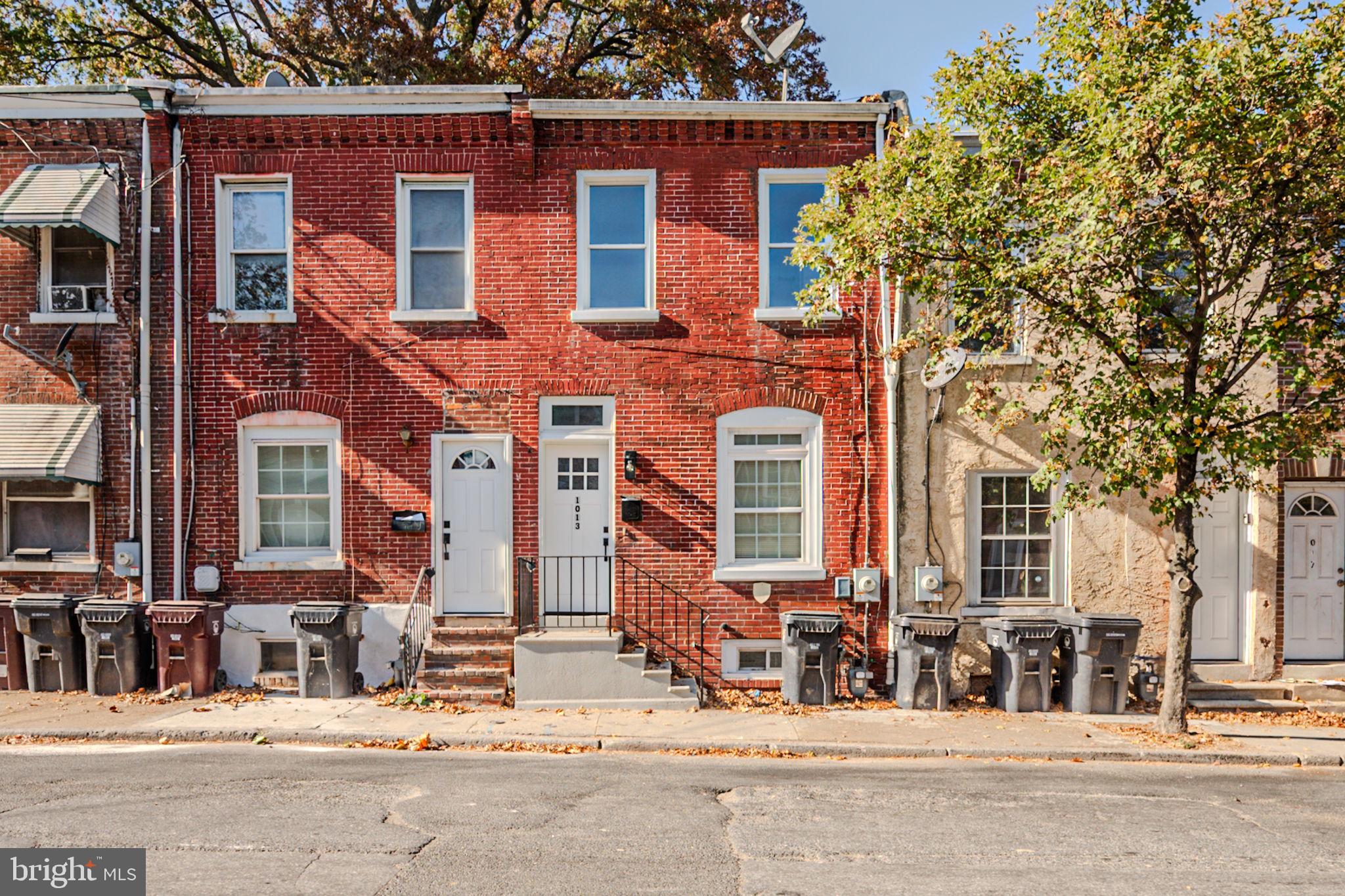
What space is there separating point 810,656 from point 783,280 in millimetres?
4601

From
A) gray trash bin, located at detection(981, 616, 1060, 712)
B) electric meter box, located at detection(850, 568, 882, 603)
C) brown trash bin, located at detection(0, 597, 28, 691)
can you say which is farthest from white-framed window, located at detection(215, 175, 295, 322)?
gray trash bin, located at detection(981, 616, 1060, 712)

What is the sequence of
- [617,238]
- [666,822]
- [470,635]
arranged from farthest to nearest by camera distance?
[617,238], [470,635], [666,822]

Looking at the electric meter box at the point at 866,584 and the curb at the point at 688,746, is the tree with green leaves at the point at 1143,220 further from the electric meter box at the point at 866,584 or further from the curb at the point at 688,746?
the electric meter box at the point at 866,584

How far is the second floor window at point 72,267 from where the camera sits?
1124cm

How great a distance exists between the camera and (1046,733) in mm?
9367

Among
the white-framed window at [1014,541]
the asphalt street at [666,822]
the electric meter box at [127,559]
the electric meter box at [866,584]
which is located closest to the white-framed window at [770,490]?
the electric meter box at [866,584]

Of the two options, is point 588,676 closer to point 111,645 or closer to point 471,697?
point 471,697

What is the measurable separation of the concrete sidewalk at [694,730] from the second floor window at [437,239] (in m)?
4.97

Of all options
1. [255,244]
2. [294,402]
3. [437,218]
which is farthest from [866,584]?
[255,244]

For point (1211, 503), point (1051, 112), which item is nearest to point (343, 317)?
point (1051, 112)

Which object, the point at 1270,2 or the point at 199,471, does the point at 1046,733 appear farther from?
the point at 199,471

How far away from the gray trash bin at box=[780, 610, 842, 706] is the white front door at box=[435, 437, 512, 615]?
138 inches

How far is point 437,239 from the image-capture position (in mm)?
11445

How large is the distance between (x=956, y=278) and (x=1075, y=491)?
244 cm
